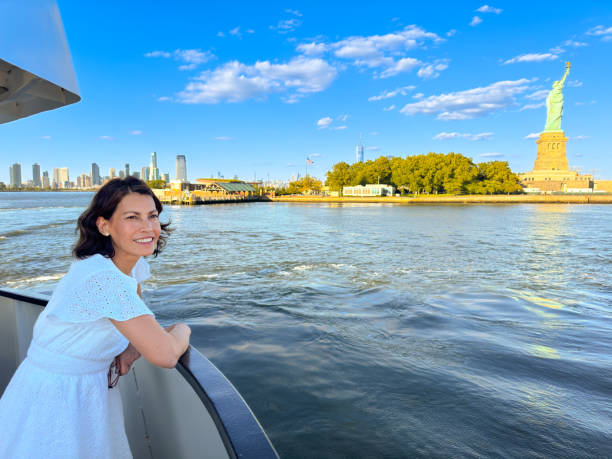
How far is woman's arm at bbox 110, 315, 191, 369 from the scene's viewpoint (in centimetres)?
134

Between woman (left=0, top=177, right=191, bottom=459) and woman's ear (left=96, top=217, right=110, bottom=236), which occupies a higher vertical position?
woman's ear (left=96, top=217, right=110, bottom=236)

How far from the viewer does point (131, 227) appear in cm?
156

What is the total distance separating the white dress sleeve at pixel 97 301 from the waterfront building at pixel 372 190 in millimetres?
98087

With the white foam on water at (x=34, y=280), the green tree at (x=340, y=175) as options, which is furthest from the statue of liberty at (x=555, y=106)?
the white foam on water at (x=34, y=280)

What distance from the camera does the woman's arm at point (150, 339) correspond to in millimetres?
1337

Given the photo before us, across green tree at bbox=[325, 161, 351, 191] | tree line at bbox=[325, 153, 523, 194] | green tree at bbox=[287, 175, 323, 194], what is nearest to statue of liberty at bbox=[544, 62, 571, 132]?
tree line at bbox=[325, 153, 523, 194]

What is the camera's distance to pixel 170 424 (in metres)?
1.86

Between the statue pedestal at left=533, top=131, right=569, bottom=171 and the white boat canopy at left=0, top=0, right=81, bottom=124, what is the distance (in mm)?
101889

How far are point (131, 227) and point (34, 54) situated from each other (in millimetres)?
1638

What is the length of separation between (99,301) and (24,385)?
447mm

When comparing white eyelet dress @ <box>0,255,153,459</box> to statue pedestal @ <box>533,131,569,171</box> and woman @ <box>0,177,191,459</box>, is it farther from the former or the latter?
statue pedestal @ <box>533,131,569,171</box>

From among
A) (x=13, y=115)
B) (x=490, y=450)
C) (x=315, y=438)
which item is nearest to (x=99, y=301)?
(x=315, y=438)

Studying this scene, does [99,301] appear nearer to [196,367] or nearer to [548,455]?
[196,367]

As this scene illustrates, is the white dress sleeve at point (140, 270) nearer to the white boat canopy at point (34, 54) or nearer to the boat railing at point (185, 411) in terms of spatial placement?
the boat railing at point (185, 411)
